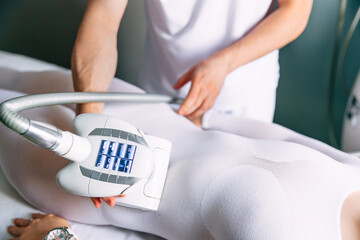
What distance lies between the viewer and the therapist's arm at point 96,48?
0.83m

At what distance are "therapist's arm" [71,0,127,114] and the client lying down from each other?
0.08 meters

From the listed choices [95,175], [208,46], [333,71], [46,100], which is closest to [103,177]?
[95,175]

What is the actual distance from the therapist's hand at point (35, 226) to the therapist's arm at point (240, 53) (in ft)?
1.19

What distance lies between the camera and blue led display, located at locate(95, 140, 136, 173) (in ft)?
1.97

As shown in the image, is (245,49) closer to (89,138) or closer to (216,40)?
(216,40)

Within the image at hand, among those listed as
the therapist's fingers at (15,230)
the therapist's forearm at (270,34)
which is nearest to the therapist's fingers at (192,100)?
the therapist's forearm at (270,34)

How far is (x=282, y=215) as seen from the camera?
1.88 ft

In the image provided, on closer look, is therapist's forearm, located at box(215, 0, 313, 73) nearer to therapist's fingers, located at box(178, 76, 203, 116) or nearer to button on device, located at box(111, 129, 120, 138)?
therapist's fingers, located at box(178, 76, 203, 116)

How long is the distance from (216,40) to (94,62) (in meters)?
0.35

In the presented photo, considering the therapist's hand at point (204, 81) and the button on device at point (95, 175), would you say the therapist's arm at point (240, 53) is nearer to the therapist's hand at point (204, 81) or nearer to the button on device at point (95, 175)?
the therapist's hand at point (204, 81)

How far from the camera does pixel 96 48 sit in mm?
860

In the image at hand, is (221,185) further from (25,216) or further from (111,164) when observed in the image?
(25,216)

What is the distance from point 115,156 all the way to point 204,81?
336 mm

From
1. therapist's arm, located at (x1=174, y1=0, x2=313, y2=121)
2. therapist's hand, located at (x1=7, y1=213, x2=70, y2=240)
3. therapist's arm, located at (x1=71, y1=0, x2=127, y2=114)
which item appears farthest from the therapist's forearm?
therapist's hand, located at (x1=7, y1=213, x2=70, y2=240)
